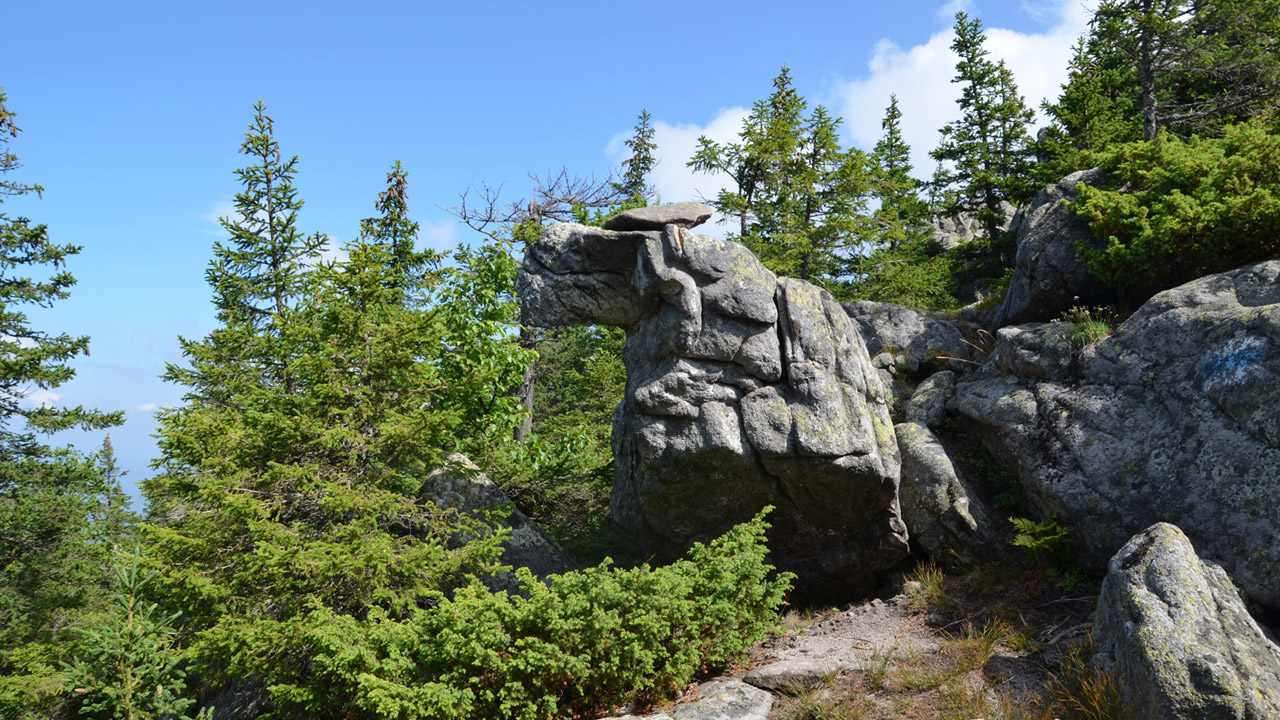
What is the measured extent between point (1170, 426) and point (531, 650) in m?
8.41

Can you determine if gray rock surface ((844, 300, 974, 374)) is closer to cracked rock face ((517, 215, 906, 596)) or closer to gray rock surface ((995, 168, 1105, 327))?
gray rock surface ((995, 168, 1105, 327))

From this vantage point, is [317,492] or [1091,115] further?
[1091,115]

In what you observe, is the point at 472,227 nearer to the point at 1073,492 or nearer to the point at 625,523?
the point at 625,523

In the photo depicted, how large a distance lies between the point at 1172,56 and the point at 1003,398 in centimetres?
1151

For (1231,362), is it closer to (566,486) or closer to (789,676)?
(789,676)

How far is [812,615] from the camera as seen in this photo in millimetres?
10688

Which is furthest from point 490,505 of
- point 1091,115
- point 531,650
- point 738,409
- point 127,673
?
point 1091,115

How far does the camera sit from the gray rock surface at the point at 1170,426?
804 cm

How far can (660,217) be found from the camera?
1109 centimetres

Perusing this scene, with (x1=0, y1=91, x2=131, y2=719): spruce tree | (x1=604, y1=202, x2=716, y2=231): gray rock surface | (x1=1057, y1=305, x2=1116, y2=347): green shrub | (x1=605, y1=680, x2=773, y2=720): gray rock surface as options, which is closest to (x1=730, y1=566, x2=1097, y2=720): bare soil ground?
(x1=605, y1=680, x2=773, y2=720): gray rock surface

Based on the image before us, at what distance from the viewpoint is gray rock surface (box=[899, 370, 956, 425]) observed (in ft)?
41.0

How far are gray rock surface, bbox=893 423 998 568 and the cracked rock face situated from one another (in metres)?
0.48

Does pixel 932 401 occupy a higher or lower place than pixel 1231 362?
lower

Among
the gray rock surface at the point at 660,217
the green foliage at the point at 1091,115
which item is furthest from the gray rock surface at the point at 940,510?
the green foliage at the point at 1091,115
